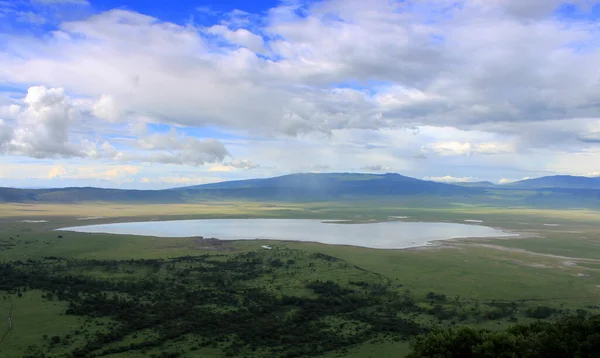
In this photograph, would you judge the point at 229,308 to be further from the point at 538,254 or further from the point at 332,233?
the point at 332,233

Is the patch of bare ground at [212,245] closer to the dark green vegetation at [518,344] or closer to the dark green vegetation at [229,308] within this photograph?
the dark green vegetation at [229,308]

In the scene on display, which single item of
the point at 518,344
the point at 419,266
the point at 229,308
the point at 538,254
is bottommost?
the point at 229,308

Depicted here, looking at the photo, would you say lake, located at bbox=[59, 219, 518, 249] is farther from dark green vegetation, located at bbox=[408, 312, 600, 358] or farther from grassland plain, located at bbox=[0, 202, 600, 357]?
dark green vegetation, located at bbox=[408, 312, 600, 358]

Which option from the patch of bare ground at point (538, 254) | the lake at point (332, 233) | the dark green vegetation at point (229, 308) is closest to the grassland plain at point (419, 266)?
the patch of bare ground at point (538, 254)

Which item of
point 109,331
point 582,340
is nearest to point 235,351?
point 109,331

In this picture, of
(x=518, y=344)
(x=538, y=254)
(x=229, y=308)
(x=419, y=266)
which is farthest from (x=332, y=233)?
(x=518, y=344)

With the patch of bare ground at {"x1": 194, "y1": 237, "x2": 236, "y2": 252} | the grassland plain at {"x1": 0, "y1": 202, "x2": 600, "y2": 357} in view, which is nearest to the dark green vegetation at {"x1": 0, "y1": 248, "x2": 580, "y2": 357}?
the grassland plain at {"x1": 0, "y1": 202, "x2": 600, "y2": 357}
